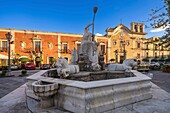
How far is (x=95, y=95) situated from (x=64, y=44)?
1068 inches

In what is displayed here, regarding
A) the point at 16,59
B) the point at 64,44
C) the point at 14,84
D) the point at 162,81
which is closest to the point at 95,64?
the point at 14,84

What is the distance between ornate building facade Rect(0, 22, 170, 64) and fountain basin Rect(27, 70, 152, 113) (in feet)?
52.9

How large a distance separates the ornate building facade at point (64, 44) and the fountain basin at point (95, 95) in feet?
52.9

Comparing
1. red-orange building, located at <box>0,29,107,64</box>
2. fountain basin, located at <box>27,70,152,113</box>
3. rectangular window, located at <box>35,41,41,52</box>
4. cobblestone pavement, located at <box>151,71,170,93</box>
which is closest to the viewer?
fountain basin, located at <box>27,70,152,113</box>

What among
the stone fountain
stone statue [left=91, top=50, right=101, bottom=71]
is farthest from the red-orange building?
the stone fountain

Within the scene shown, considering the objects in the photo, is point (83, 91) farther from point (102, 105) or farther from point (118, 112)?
point (118, 112)

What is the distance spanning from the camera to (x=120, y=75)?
5.23 meters

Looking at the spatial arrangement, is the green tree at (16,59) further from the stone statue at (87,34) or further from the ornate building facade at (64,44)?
the stone statue at (87,34)

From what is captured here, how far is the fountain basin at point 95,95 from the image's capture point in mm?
2748

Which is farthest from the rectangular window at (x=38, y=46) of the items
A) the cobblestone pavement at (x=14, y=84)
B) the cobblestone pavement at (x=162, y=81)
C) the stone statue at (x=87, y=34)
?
the stone statue at (x=87, y=34)

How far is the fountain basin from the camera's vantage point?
2.75 meters

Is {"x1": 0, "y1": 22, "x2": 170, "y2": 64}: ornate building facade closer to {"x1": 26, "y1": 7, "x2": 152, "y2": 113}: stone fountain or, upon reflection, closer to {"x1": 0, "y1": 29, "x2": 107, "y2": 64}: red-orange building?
{"x1": 0, "y1": 29, "x2": 107, "y2": 64}: red-orange building

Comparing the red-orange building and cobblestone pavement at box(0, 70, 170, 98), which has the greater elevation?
the red-orange building

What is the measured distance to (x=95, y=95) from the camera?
9.32ft
